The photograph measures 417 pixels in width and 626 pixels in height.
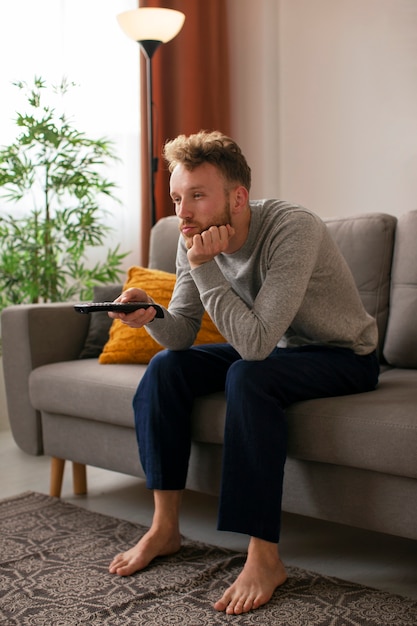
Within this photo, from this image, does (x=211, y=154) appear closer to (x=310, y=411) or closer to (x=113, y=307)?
(x=113, y=307)

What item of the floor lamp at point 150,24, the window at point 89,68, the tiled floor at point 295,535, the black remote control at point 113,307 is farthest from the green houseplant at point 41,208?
the black remote control at point 113,307

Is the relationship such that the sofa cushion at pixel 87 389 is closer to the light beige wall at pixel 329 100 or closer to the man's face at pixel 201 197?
the man's face at pixel 201 197

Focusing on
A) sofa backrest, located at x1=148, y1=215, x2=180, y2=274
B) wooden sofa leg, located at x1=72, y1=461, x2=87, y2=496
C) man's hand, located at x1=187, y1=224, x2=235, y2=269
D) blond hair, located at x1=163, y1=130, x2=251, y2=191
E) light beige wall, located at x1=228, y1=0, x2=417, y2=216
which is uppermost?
light beige wall, located at x1=228, y1=0, x2=417, y2=216

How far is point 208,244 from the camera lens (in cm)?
175

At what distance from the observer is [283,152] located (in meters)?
4.00

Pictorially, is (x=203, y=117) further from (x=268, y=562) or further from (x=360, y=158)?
(x=268, y=562)

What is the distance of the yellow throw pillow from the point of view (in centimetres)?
240

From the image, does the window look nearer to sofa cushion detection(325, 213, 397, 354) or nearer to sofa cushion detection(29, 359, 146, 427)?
sofa cushion detection(29, 359, 146, 427)

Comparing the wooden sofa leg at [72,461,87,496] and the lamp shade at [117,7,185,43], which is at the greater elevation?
the lamp shade at [117,7,185,43]

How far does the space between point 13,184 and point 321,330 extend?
6.28 ft

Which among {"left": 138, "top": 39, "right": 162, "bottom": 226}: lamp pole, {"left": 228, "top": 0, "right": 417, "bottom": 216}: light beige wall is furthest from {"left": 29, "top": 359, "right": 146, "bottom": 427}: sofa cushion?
{"left": 228, "top": 0, "right": 417, "bottom": 216}: light beige wall

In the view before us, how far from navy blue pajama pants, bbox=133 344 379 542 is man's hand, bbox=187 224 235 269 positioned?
24 centimetres

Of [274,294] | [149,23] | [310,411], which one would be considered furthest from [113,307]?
[149,23]

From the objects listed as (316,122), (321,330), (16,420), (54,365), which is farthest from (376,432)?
(316,122)
